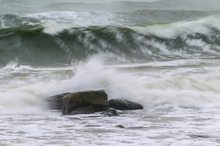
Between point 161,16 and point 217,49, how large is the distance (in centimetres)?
888

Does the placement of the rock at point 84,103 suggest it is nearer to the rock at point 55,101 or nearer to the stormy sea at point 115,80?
the stormy sea at point 115,80

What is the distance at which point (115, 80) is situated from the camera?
10164 mm

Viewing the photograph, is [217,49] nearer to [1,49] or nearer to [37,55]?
[37,55]

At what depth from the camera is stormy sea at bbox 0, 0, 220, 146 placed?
6.41 m

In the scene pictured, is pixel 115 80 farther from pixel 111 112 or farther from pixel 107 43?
pixel 107 43

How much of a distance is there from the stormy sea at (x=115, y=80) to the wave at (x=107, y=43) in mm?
29

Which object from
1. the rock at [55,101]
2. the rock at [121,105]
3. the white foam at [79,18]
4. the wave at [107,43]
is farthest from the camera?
the white foam at [79,18]

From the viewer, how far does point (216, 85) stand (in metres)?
10.0

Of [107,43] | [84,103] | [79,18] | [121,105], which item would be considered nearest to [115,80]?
[121,105]

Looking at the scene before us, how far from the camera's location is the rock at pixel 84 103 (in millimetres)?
7832

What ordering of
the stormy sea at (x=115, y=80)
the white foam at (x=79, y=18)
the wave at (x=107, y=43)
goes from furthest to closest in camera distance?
1. the white foam at (x=79, y=18)
2. the wave at (x=107, y=43)
3. the stormy sea at (x=115, y=80)

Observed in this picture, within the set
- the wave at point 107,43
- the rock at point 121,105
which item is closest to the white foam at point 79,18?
the wave at point 107,43

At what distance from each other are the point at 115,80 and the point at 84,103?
92.0 inches

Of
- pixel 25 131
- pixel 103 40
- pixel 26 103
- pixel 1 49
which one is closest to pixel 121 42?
pixel 103 40
